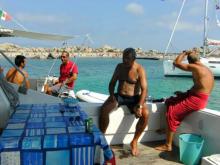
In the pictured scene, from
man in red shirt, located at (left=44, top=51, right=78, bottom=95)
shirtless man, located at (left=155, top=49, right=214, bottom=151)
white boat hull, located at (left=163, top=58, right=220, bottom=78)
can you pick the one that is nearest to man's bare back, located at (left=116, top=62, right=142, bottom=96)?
shirtless man, located at (left=155, top=49, right=214, bottom=151)

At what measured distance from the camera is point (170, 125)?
15.3 ft

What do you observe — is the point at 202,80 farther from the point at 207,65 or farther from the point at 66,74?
the point at 207,65

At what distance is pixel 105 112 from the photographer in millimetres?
4664

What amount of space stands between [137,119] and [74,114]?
7.85ft

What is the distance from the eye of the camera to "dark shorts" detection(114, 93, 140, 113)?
471 cm

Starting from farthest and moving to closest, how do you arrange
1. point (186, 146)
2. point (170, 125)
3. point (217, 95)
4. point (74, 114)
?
point (217, 95) < point (170, 125) < point (186, 146) < point (74, 114)

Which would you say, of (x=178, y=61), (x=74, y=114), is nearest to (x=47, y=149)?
(x=74, y=114)

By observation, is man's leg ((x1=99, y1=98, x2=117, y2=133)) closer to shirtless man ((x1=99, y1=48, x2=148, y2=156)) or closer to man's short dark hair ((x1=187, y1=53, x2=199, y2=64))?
shirtless man ((x1=99, y1=48, x2=148, y2=156))

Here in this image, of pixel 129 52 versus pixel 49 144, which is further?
pixel 129 52

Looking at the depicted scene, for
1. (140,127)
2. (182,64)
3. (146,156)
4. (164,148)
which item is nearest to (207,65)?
(182,64)

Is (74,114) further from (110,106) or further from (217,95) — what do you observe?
(217,95)

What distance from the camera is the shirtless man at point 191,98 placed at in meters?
4.50

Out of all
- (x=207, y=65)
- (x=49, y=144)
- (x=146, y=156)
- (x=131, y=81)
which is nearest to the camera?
(x=49, y=144)

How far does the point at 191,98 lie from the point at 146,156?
3.17 ft
